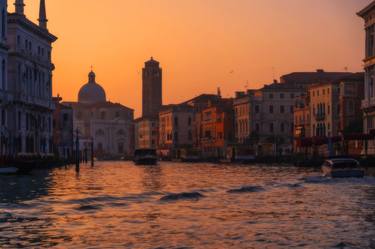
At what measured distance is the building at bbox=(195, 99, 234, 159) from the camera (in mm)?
148225

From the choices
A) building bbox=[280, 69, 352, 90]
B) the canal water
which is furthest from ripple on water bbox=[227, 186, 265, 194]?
building bbox=[280, 69, 352, 90]

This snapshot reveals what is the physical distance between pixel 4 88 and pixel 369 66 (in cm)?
3273

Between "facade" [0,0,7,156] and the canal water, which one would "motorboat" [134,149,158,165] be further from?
the canal water

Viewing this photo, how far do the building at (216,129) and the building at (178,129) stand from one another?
9.84 metres

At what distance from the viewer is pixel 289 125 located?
439 ft

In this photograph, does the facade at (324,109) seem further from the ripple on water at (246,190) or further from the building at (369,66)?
the ripple on water at (246,190)

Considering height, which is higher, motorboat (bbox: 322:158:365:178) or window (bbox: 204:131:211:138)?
window (bbox: 204:131:211:138)

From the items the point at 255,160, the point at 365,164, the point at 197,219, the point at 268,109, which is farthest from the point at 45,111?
the point at 197,219

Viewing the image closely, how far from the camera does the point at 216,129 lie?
153625mm

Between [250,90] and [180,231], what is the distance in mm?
117599

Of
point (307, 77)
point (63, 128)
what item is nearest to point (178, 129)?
point (307, 77)

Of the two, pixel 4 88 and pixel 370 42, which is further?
pixel 370 42

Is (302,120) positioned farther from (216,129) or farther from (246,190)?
(246,190)

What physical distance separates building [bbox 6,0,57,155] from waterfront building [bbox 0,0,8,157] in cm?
164
